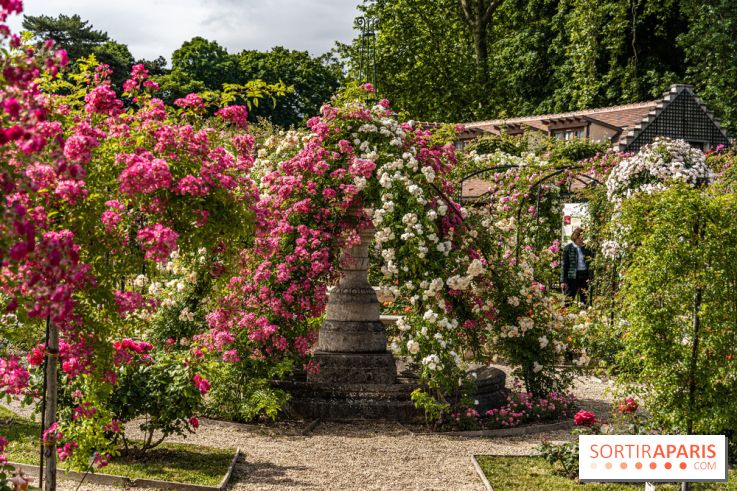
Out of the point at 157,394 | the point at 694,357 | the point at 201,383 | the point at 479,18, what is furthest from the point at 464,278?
the point at 479,18

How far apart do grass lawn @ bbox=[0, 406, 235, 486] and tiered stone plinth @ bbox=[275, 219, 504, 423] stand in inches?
76.4

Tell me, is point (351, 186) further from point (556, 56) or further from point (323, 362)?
point (556, 56)

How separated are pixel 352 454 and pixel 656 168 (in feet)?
25.3

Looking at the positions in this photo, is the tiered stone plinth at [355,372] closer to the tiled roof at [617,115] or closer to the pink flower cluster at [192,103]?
the pink flower cluster at [192,103]

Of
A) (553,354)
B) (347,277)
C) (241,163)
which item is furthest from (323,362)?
(241,163)

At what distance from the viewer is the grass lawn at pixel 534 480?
717 cm

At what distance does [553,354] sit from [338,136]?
357cm

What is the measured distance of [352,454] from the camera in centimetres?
848

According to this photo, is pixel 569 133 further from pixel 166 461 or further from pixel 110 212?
pixel 110 212

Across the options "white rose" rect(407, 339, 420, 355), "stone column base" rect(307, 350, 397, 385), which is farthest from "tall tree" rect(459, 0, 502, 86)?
"white rose" rect(407, 339, 420, 355)

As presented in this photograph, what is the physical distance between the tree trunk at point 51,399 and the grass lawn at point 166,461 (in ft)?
3.93

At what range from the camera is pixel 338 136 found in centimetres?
1034

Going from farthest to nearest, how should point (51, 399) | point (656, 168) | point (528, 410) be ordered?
point (656, 168), point (528, 410), point (51, 399)

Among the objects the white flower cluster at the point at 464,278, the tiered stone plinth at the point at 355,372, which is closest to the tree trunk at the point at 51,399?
the tiered stone plinth at the point at 355,372
